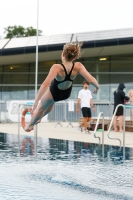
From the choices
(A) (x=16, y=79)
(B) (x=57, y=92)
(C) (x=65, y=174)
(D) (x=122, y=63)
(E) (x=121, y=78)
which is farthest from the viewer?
(A) (x=16, y=79)

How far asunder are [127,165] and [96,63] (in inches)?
958

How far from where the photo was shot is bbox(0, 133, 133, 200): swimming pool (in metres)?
5.37

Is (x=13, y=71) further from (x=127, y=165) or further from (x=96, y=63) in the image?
(x=127, y=165)

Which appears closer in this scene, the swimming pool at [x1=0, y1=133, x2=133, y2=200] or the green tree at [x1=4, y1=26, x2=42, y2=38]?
the swimming pool at [x1=0, y1=133, x2=133, y2=200]

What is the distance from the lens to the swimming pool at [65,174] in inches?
211

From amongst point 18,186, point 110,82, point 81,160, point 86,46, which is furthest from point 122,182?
point 110,82

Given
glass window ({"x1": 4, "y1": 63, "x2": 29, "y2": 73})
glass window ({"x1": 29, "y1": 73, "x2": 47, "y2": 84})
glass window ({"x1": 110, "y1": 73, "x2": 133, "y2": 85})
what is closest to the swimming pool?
glass window ({"x1": 110, "y1": 73, "x2": 133, "y2": 85})

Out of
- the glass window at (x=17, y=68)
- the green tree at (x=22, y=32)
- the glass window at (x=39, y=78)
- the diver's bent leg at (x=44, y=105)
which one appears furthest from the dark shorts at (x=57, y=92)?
the green tree at (x=22, y=32)

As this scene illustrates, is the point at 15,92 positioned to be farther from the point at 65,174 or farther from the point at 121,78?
the point at 65,174

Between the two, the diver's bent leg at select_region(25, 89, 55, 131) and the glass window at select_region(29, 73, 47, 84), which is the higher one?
the glass window at select_region(29, 73, 47, 84)

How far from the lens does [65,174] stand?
276 inches

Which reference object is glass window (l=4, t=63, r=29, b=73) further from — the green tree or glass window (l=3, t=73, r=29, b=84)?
the green tree

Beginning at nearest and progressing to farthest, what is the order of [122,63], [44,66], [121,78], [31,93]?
[121,78] → [122,63] → [31,93] → [44,66]

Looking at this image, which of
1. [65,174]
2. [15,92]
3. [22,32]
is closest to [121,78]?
[15,92]
